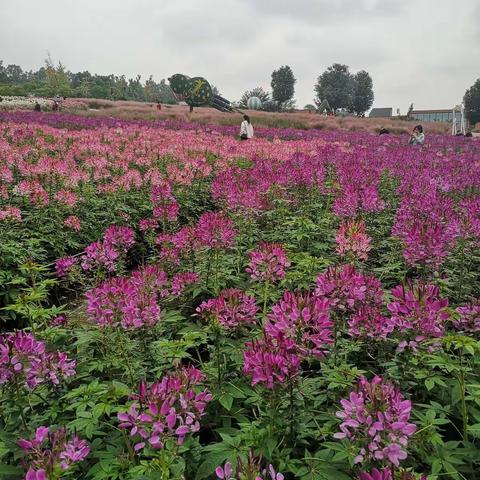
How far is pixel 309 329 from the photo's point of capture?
2119 millimetres

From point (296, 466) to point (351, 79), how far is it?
91989mm

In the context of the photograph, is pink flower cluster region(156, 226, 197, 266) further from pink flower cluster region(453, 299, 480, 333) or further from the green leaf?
pink flower cluster region(453, 299, 480, 333)

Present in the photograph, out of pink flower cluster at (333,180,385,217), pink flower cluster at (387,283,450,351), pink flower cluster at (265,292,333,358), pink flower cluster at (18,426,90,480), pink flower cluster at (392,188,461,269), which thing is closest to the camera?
pink flower cluster at (18,426,90,480)

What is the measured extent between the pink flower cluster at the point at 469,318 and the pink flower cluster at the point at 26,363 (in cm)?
233

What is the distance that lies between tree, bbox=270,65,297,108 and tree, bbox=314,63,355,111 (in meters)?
5.13

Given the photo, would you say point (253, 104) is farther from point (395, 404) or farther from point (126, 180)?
point (395, 404)

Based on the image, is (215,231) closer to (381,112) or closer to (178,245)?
(178,245)

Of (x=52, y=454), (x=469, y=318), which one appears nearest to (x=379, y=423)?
(x=52, y=454)

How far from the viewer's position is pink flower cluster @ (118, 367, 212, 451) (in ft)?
5.41

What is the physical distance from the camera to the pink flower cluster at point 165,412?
1.65m

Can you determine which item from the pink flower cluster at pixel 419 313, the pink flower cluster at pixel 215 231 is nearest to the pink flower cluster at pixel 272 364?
the pink flower cluster at pixel 419 313

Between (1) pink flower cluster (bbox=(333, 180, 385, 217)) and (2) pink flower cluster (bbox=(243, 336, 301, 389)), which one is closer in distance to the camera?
(2) pink flower cluster (bbox=(243, 336, 301, 389))

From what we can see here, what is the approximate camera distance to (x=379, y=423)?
1585 millimetres

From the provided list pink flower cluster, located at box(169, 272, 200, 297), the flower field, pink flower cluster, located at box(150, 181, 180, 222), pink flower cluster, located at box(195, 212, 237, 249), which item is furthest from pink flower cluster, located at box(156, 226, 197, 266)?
pink flower cluster, located at box(150, 181, 180, 222)
